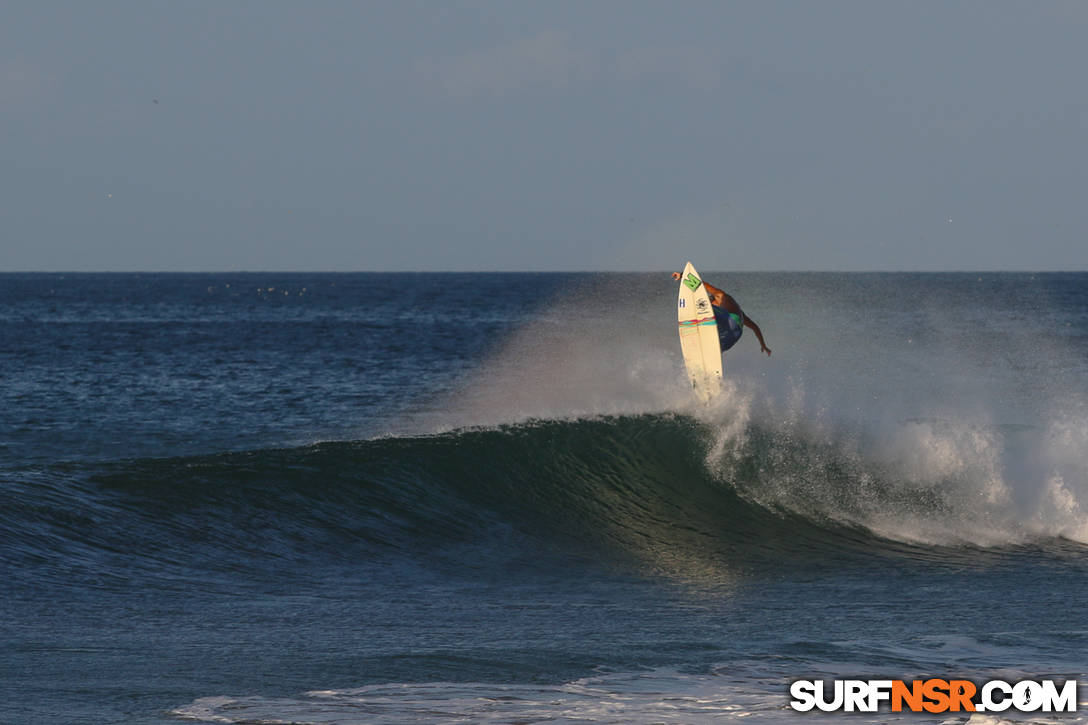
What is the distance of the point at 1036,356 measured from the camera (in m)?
40.6

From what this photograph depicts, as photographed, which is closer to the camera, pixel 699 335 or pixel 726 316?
pixel 726 316

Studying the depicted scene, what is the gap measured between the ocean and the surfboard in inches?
17.2

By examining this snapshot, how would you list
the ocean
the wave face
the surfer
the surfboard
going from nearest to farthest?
the ocean → the wave face → the surfer → the surfboard

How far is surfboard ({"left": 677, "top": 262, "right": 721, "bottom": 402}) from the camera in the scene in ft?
52.4

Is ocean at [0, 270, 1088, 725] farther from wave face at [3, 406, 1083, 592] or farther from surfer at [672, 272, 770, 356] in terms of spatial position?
surfer at [672, 272, 770, 356]

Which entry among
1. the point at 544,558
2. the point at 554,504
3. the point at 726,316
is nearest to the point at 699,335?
the point at 726,316

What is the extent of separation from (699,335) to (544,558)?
532 centimetres

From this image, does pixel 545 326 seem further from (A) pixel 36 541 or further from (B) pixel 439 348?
(A) pixel 36 541

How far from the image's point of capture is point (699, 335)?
1634 cm

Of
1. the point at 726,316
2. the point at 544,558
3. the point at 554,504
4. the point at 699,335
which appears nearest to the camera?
the point at 544,558

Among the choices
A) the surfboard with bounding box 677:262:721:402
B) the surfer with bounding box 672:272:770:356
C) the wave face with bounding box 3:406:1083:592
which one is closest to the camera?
the wave face with bounding box 3:406:1083:592

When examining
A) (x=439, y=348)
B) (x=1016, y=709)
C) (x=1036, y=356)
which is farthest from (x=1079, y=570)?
(x=439, y=348)

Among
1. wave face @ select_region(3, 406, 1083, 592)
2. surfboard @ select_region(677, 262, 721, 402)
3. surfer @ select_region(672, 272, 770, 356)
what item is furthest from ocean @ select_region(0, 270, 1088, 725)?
surfer @ select_region(672, 272, 770, 356)

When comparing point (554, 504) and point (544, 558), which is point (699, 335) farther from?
point (544, 558)
